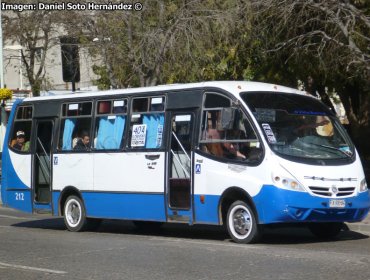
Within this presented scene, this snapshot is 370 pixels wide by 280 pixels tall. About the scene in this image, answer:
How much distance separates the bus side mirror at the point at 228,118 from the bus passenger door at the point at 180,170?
29.8 inches

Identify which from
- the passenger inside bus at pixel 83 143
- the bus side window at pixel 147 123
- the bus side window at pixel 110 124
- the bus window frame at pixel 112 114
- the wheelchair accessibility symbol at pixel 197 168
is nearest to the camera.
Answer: the wheelchair accessibility symbol at pixel 197 168

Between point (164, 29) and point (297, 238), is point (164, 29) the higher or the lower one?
the higher one

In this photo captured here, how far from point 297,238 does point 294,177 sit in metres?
2.14

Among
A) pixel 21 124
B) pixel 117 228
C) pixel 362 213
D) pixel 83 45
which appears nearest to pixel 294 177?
pixel 362 213

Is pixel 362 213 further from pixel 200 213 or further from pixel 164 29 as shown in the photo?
pixel 164 29

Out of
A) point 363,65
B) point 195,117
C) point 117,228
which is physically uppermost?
point 363,65

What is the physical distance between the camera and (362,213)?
42.9ft

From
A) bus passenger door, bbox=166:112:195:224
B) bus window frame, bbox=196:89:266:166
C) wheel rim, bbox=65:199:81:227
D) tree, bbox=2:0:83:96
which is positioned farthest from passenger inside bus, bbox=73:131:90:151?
tree, bbox=2:0:83:96

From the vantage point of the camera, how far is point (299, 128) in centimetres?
1328

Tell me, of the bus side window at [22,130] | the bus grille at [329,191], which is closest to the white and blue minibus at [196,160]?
the bus grille at [329,191]

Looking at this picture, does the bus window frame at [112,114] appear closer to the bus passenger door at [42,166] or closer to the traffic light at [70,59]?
the bus passenger door at [42,166]

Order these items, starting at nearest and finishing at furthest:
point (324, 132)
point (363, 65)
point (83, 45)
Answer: point (324, 132) < point (363, 65) < point (83, 45)

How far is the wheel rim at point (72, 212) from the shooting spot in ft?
53.5

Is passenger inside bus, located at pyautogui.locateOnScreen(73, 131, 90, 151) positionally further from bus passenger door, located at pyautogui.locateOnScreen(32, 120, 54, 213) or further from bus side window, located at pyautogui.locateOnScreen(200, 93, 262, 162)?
bus side window, located at pyautogui.locateOnScreen(200, 93, 262, 162)
